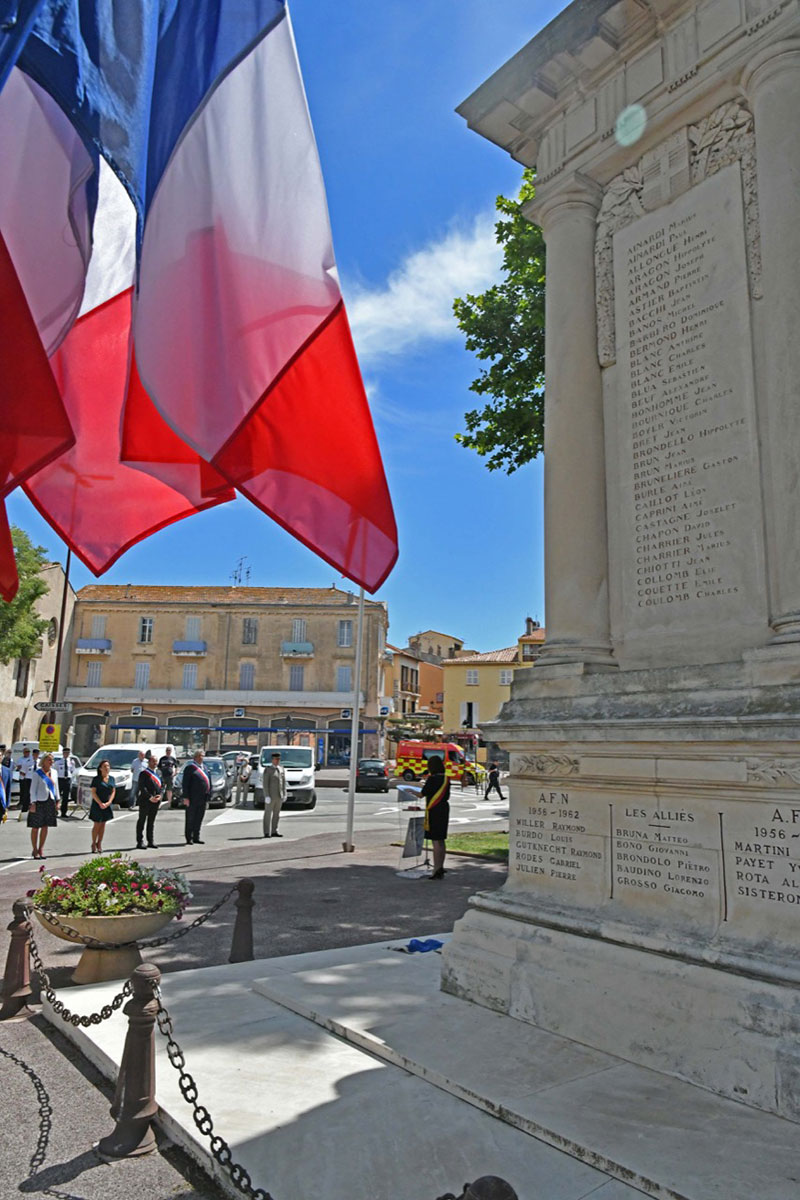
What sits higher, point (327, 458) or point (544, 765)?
point (327, 458)

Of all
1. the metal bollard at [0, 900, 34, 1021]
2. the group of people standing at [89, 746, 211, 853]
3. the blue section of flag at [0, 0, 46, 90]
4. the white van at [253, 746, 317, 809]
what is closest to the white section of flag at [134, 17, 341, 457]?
the blue section of flag at [0, 0, 46, 90]

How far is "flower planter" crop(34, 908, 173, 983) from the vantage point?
6.54 m

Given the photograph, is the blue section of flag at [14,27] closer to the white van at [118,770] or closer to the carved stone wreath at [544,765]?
the carved stone wreath at [544,765]

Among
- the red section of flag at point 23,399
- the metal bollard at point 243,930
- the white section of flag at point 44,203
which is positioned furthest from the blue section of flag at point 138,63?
the metal bollard at point 243,930

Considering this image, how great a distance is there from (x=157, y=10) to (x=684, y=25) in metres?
3.89

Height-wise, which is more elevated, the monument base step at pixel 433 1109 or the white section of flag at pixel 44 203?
the white section of flag at pixel 44 203

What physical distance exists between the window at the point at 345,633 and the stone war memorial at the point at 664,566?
53.9 meters

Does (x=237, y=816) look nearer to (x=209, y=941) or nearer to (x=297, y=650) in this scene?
(x=209, y=941)

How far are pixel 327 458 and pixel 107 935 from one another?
4585mm

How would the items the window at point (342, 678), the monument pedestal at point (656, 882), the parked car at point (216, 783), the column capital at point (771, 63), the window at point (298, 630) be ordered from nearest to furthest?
the monument pedestal at point (656, 882)
the column capital at point (771, 63)
the parked car at point (216, 783)
the window at point (342, 678)
the window at point (298, 630)

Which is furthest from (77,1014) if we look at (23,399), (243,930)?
(23,399)

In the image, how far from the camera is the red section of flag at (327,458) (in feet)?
13.0

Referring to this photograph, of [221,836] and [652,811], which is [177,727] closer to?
[221,836]

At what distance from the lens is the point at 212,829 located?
21.7m
